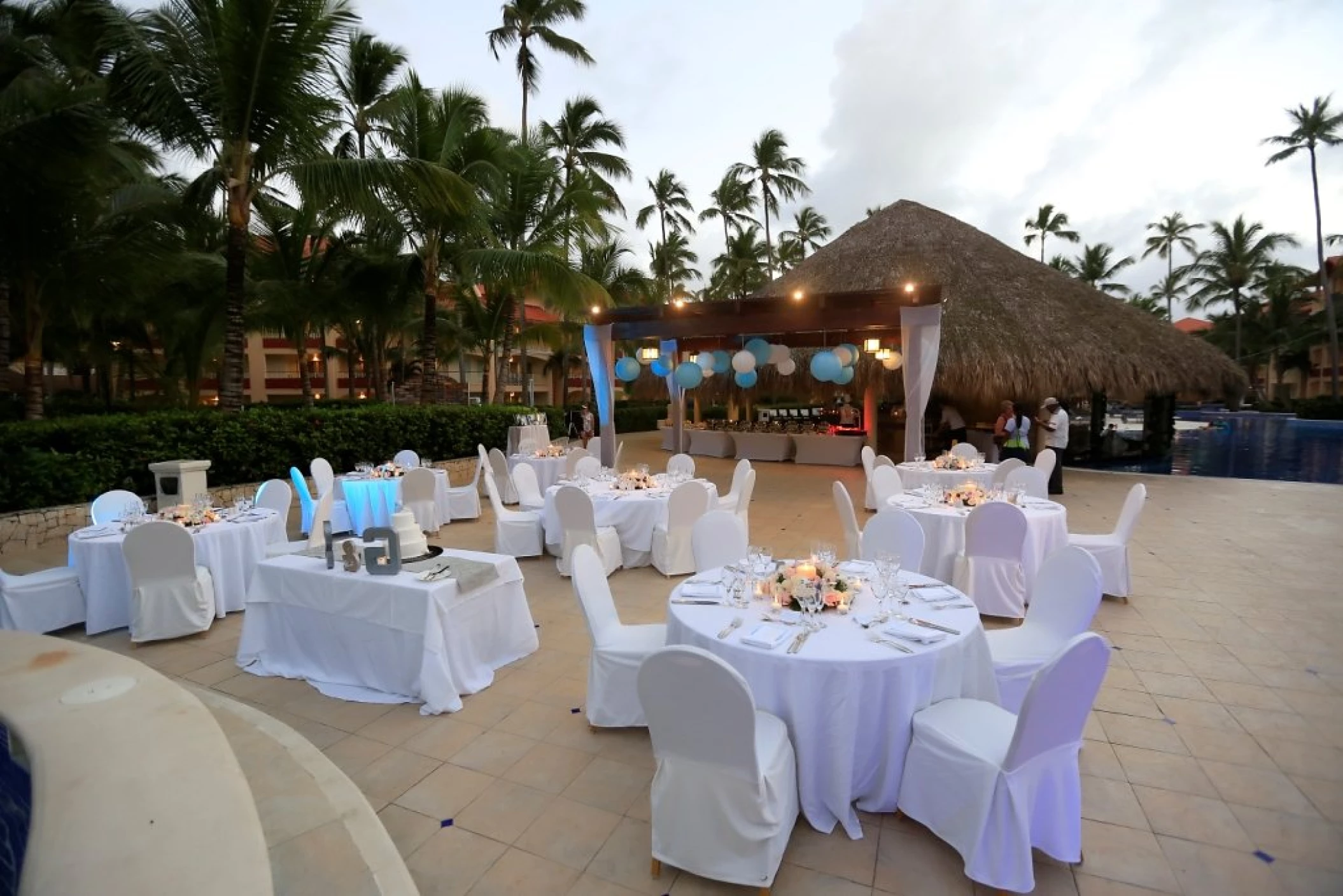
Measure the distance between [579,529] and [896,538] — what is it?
3.06 meters

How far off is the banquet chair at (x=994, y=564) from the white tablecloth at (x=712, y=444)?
1224cm

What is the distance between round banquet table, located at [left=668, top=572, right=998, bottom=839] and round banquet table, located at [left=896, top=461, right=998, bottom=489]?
5.47m

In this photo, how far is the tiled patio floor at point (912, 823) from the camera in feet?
8.09

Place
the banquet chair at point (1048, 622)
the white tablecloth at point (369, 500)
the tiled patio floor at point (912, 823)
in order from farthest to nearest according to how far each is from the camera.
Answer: the white tablecloth at point (369, 500) < the banquet chair at point (1048, 622) < the tiled patio floor at point (912, 823)

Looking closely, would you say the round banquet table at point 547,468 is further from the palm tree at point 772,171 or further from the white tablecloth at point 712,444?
the palm tree at point 772,171

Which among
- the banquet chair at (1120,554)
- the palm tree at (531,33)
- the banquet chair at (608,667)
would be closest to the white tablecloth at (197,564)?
the banquet chair at (608,667)

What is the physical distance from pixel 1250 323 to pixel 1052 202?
13464mm

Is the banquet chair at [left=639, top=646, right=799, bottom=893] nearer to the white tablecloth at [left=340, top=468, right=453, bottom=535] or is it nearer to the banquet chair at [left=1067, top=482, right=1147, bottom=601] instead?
the banquet chair at [left=1067, top=482, right=1147, bottom=601]

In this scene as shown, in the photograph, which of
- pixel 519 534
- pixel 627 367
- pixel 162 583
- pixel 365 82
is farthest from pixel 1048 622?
pixel 365 82

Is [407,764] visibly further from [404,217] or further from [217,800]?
[404,217]

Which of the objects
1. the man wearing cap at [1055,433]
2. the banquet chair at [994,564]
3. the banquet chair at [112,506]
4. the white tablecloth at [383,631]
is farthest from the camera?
the man wearing cap at [1055,433]

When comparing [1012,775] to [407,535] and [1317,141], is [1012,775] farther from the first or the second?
[1317,141]

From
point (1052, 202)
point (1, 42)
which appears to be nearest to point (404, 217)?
point (1, 42)

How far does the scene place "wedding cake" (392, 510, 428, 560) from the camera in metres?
4.14
